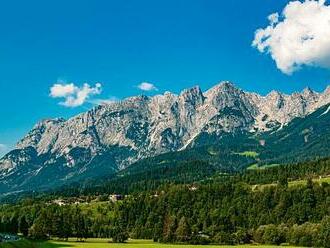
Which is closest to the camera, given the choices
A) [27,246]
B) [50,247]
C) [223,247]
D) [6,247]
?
[6,247]

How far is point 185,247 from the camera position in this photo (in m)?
191

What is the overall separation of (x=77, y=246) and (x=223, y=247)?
2070 inches

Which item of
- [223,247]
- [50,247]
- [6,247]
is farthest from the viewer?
[223,247]

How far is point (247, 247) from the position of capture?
192500 mm

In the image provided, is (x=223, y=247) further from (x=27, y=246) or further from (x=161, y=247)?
(x=27, y=246)

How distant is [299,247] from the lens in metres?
198

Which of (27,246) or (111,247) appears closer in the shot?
(27,246)

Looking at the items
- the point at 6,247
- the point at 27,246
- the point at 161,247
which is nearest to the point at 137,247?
the point at 161,247

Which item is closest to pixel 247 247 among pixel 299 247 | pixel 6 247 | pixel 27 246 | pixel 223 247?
pixel 223 247

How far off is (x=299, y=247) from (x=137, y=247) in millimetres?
63256

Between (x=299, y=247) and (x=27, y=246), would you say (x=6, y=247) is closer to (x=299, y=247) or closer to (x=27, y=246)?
(x=27, y=246)

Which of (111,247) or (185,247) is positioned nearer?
(111,247)

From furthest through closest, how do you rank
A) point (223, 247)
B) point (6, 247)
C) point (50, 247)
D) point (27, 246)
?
point (223, 247)
point (50, 247)
point (27, 246)
point (6, 247)

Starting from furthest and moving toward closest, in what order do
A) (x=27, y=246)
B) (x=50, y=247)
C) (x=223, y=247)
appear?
(x=223, y=247)
(x=50, y=247)
(x=27, y=246)
